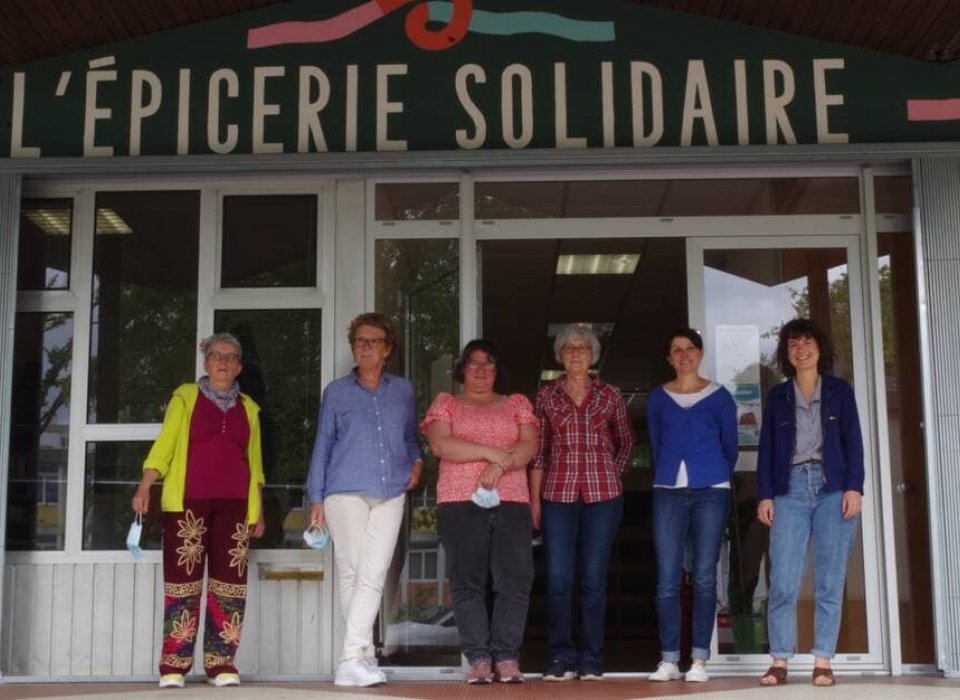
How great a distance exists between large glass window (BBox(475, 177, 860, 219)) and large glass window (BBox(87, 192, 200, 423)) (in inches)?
55.1

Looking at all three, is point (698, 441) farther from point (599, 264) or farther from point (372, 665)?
Result: point (599, 264)

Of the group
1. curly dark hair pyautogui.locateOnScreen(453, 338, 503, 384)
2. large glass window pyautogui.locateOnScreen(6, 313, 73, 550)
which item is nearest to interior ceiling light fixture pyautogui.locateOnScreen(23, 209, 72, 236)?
Result: large glass window pyautogui.locateOnScreen(6, 313, 73, 550)

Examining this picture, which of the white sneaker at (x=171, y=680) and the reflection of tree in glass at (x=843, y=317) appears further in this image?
the reflection of tree in glass at (x=843, y=317)

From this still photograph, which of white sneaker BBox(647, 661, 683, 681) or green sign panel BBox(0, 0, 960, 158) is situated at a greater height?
green sign panel BBox(0, 0, 960, 158)

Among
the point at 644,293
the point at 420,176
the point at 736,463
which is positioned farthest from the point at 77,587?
the point at 644,293

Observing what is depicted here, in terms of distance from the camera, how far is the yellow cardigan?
516 cm

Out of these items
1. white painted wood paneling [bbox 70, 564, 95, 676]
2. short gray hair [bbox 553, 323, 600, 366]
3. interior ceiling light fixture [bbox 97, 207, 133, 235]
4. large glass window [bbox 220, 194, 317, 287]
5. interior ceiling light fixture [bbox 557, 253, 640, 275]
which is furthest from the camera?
interior ceiling light fixture [bbox 557, 253, 640, 275]

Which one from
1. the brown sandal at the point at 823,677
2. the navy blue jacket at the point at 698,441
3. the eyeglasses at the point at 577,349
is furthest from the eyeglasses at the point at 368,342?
the brown sandal at the point at 823,677

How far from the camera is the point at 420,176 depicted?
5.70 m

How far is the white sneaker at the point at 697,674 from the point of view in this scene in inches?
203

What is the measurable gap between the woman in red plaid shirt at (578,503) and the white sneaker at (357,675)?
0.75 m

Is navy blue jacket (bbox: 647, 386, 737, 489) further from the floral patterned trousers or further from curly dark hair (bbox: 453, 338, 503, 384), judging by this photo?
the floral patterned trousers

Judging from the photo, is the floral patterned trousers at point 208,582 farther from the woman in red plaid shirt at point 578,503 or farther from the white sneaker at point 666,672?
the white sneaker at point 666,672

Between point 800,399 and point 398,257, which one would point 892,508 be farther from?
point 398,257
